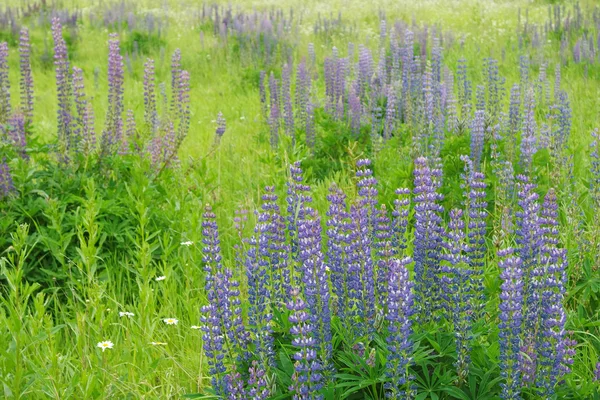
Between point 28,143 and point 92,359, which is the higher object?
point 28,143

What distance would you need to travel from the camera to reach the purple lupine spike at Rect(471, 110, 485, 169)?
4.45 metres

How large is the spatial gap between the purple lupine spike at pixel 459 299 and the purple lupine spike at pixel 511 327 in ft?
0.37

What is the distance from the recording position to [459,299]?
222cm

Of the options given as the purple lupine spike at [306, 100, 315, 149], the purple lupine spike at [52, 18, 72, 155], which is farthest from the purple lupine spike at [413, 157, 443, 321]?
the purple lupine spike at [306, 100, 315, 149]

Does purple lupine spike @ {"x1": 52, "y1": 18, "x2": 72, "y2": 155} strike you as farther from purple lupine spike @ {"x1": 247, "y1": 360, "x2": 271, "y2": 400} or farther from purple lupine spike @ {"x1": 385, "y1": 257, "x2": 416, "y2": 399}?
purple lupine spike @ {"x1": 385, "y1": 257, "x2": 416, "y2": 399}

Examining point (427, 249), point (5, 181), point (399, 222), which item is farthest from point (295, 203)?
point (5, 181)

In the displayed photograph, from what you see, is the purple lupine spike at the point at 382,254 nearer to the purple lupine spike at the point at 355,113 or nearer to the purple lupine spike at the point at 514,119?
the purple lupine spike at the point at 514,119

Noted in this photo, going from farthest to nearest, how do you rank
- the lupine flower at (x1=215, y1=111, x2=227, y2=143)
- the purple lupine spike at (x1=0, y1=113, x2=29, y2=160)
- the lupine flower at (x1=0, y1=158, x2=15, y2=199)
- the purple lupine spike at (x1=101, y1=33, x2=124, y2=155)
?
the lupine flower at (x1=215, y1=111, x2=227, y2=143)
the purple lupine spike at (x1=101, y1=33, x2=124, y2=155)
the purple lupine spike at (x1=0, y1=113, x2=29, y2=160)
the lupine flower at (x1=0, y1=158, x2=15, y2=199)

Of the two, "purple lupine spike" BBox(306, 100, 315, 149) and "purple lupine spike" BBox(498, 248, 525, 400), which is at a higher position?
"purple lupine spike" BBox(498, 248, 525, 400)

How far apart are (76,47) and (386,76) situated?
767 cm

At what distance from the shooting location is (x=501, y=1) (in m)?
16.4

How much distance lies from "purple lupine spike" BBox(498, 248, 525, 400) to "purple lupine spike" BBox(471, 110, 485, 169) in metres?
2.47

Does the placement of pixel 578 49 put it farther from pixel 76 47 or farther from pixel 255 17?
pixel 76 47

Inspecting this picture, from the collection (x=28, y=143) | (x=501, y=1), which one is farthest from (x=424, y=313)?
(x=501, y=1)
